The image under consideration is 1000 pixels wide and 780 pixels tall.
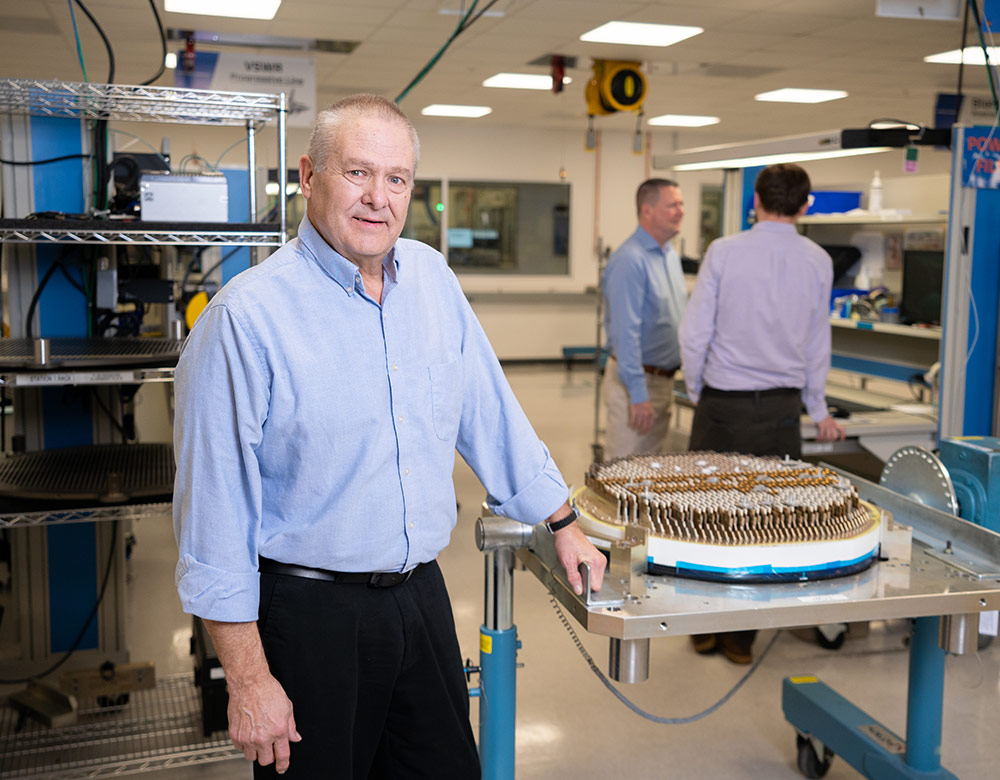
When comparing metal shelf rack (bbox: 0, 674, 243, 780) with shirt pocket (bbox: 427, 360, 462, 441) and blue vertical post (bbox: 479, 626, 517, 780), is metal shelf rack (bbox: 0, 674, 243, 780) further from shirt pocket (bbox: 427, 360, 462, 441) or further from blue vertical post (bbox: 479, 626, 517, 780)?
shirt pocket (bbox: 427, 360, 462, 441)

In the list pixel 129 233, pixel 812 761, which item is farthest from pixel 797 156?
pixel 129 233

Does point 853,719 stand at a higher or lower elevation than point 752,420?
lower

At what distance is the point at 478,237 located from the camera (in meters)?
11.0

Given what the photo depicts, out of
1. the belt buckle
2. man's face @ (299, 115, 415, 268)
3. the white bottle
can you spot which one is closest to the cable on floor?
the belt buckle

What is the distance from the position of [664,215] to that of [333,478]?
276cm

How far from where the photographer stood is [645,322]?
3.94 metres

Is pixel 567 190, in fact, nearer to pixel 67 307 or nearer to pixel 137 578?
pixel 137 578

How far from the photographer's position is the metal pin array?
1685 mm

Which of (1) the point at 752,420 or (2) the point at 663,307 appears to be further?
(2) the point at 663,307

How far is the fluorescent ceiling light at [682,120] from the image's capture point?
1011 cm

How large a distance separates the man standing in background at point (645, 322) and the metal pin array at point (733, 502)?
181 centimetres

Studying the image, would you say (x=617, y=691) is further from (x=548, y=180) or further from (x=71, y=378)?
(x=548, y=180)

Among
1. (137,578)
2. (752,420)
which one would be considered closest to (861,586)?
(752,420)

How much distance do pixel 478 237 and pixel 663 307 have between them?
23.9ft
